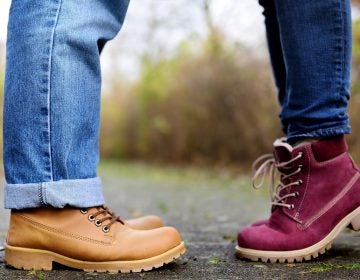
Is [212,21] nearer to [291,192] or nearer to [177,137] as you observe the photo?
[177,137]

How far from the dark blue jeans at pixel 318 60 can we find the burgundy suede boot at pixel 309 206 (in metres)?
0.07

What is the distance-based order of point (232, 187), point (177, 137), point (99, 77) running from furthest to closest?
point (177, 137)
point (232, 187)
point (99, 77)

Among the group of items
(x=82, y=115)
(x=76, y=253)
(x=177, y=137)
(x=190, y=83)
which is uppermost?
(x=82, y=115)

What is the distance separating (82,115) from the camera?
1459 millimetres

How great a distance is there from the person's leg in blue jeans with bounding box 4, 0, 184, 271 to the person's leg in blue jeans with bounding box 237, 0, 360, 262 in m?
0.36

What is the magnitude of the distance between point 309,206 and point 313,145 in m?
0.19

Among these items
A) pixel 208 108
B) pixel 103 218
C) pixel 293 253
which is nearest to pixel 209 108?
pixel 208 108

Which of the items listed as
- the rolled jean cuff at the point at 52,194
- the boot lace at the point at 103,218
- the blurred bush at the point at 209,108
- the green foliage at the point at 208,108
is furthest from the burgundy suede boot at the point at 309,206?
the green foliage at the point at 208,108

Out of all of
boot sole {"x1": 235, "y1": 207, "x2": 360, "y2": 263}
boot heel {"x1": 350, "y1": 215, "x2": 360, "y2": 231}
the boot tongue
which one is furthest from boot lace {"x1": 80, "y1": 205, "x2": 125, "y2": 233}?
boot heel {"x1": 350, "y1": 215, "x2": 360, "y2": 231}

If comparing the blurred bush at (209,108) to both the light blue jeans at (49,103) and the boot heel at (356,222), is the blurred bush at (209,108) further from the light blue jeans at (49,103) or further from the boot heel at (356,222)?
the light blue jeans at (49,103)

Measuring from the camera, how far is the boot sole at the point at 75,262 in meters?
1.45

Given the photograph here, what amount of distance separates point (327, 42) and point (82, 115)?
2.48 feet

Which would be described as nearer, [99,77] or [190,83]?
[99,77]

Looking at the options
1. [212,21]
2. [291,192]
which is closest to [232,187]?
[291,192]
